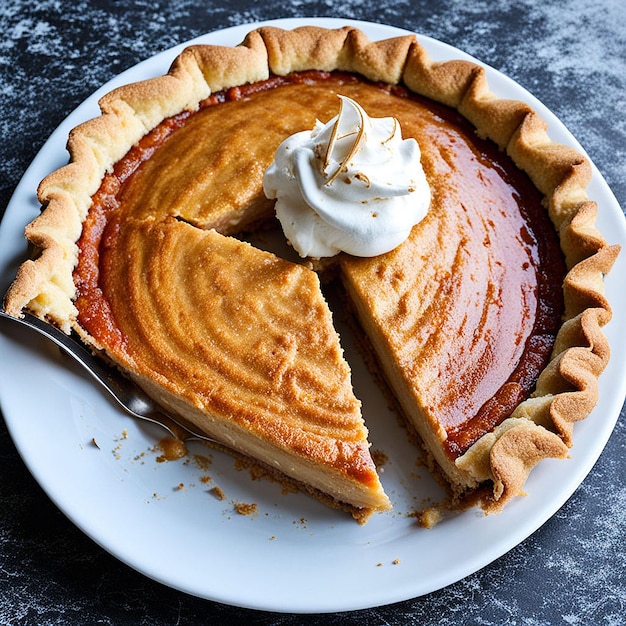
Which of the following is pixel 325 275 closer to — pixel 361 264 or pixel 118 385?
pixel 361 264

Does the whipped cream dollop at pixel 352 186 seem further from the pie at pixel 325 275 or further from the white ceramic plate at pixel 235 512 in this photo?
the white ceramic plate at pixel 235 512

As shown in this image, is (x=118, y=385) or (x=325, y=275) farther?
(x=325, y=275)

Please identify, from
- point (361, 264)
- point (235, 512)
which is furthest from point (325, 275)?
point (235, 512)

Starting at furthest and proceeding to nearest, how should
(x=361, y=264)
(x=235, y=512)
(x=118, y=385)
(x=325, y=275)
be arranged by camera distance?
1. (x=325, y=275)
2. (x=361, y=264)
3. (x=118, y=385)
4. (x=235, y=512)

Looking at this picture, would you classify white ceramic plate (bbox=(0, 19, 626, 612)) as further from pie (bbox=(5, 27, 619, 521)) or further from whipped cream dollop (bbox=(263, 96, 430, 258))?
whipped cream dollop (bbox=(263, 96, 430, 258))

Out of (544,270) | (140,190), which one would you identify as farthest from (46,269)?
(544,270)

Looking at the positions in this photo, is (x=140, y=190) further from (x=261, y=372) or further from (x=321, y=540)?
(x=321, y=540)
